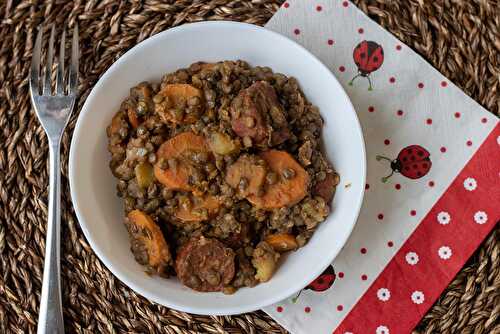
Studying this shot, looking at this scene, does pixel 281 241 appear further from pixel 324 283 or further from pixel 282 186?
pixel 324 283

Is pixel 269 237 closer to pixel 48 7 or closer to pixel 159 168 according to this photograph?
pixel 159 168

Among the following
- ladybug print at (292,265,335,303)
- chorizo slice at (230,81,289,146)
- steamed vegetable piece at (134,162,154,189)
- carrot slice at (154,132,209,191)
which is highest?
chorizo slice at (230,81,289,146)

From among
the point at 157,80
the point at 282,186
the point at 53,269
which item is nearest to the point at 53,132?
the point at 157,80

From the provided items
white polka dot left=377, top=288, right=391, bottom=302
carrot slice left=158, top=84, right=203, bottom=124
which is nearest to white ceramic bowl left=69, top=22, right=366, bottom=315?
carrot slice left=158, top=84, right=203, bottom=124

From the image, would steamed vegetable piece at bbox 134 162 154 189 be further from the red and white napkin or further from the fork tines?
the red and white napkin

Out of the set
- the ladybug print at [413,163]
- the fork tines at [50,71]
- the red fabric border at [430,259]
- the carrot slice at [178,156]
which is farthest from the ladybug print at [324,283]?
the fork tines at [50,71]
